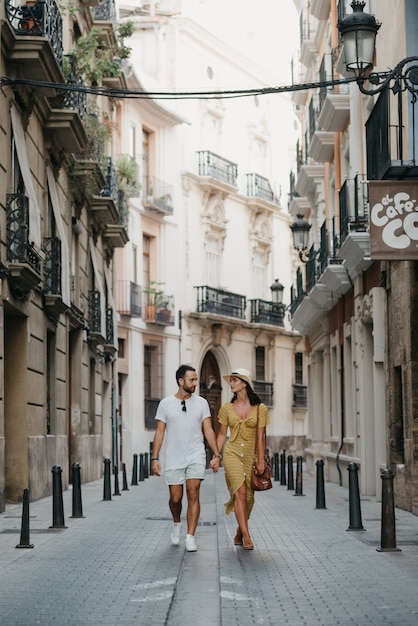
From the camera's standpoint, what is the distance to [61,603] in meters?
8.70

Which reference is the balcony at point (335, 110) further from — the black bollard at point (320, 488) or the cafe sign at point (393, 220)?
the cafe sign at point (393, 220)

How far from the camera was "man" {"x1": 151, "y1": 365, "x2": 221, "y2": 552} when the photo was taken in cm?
1205

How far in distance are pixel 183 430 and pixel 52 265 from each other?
1041 centimetres

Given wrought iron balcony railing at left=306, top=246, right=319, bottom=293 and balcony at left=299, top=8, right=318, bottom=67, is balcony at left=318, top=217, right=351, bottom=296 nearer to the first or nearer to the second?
wrought iron balcony railing at left=306, top=246, right=319, bottom=293

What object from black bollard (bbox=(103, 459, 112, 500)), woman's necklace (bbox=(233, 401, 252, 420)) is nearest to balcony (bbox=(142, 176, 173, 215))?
black bollard (bbox=(103, 459, 112, 500))

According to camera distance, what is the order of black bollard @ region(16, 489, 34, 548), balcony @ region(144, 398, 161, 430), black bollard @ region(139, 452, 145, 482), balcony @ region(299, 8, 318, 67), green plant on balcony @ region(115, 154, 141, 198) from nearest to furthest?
black bollard @ region(16, 489, 34, 548)
black bollard @ region(139, 452, 145, 482)
balcony @ region(299, 8, 318, 67)
green plant on balcony @ region(115, 154, 141, 198)
balcony @ region(144, 398, 161, 430)

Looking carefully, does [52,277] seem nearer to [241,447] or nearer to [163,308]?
[241,447]

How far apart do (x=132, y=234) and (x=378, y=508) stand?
2495cm

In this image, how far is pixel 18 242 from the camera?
18.0 metres

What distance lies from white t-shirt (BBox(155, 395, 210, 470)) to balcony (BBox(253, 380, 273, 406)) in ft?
129

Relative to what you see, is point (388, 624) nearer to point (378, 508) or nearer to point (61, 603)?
point (61, 603)

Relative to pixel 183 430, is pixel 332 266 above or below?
above

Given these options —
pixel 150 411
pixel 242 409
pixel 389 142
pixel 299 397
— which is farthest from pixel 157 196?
pixel 242 409

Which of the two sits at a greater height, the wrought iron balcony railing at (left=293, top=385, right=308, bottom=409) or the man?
the wrought iron balcony railing at (left=293, top=385, right=308, bottom=409)
